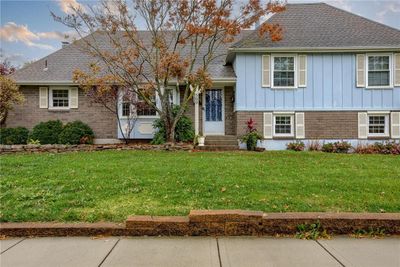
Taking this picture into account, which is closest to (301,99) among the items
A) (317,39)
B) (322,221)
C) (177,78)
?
(317,39)

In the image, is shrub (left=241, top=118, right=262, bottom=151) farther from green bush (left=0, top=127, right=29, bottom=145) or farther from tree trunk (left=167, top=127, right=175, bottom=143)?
green bush (left=0, top=127, right=29, bottom=145)

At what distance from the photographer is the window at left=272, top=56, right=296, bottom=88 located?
15.2 m

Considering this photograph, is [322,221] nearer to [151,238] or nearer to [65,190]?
[151,238]

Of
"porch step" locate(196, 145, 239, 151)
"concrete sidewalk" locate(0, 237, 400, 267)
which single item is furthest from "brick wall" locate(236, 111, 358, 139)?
"concrete sidewalk" locate(0, 237, 400, 267)

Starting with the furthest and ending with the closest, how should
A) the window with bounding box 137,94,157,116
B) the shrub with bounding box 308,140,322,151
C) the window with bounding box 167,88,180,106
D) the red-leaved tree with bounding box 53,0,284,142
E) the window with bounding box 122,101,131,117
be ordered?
the window with bounding box 167,88,180,106 → the window with bounding box 122,101,131,117 → the window with bounding box 137,94,157,116 → the shrub with bounding box 308,140,322,151 → the red-leaved tree with bounding box 53,0,284,142

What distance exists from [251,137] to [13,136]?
426 inches

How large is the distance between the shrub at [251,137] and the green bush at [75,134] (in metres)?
7.19

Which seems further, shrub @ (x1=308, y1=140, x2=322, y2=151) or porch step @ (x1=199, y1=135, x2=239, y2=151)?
shrub @ (x1=308, y1=140, x2=322, y2=151)

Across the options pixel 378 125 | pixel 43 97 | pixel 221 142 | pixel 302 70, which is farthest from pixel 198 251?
pixel 43 97

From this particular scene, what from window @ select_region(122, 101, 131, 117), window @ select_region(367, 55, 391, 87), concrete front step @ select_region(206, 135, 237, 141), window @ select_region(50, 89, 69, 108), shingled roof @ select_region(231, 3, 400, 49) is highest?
shingled roof @ select_region(231, 3, 400, 49)

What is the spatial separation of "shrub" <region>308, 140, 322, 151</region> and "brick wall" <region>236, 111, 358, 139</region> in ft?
0.81

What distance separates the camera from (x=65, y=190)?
21.4ft

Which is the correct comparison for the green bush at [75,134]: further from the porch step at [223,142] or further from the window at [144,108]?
the porch step at [223,142]

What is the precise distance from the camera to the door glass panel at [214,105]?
16.8 metres
